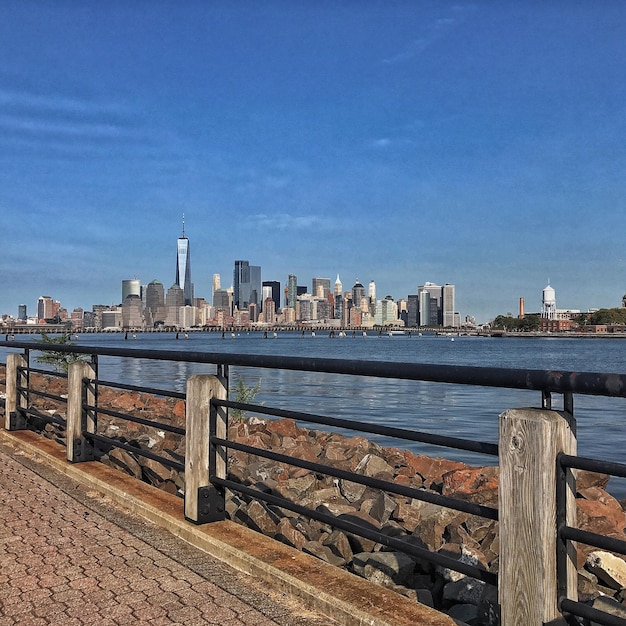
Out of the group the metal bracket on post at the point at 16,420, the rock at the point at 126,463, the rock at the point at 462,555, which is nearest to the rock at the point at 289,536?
the rock at the point at 462,555

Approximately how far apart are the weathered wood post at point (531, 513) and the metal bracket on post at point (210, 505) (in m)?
2.54

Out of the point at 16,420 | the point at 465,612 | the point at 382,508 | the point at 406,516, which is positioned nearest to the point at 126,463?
the point at 16,420

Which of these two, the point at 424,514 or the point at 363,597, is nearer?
the point at 363,597

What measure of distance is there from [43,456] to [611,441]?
16.1 metres

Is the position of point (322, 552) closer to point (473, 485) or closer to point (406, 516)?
point (406, 516)

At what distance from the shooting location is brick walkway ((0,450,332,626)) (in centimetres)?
348

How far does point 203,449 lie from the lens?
4.85 m

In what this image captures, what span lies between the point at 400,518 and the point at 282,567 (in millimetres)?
3959

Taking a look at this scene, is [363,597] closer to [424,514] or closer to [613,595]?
[613,595]

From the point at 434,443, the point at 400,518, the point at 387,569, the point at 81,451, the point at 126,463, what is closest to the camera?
the point at 434,443

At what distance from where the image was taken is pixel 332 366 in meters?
3.82

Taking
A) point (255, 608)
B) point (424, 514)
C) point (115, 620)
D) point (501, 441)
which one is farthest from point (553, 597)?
point (424, 514)

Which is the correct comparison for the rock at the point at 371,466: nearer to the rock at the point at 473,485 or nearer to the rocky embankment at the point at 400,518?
the rocky embankment at the point at 400,518

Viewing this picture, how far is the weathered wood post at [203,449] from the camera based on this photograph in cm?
482
